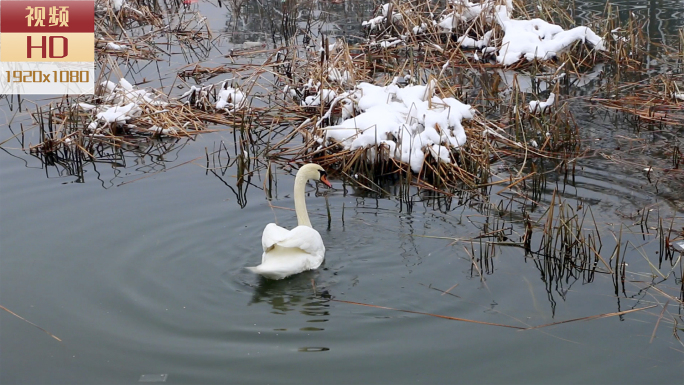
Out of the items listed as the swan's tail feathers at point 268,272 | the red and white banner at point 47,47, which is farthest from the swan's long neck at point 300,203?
the red and white banner at point 47,47

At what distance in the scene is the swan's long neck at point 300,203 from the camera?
21.1ft

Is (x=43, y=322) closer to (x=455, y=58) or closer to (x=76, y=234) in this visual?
(x=76, y=234)

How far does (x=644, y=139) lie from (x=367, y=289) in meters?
5.04

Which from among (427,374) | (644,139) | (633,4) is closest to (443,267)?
(427,374)

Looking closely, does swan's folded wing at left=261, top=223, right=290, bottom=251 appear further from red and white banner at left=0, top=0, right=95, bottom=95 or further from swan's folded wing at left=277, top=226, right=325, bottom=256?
red and white banner at left=0, top=0, right=95, bottom=95

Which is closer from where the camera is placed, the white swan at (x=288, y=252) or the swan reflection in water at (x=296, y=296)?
the swan reflection in water at (x=296, y=296)

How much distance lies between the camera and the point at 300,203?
649cm

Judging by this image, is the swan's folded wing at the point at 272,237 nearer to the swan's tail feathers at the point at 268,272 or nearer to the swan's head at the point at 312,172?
the swan's tail feathers at the point at 268,272

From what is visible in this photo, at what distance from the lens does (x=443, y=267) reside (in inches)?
239

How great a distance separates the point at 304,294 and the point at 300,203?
3.39ft

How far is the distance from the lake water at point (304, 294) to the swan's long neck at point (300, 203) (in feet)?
1.17

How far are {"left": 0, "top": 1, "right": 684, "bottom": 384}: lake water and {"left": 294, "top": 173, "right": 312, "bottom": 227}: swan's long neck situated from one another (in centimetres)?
36

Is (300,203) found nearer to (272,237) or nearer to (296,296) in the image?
(272,237)

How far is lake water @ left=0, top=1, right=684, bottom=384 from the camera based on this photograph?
4758 mm
